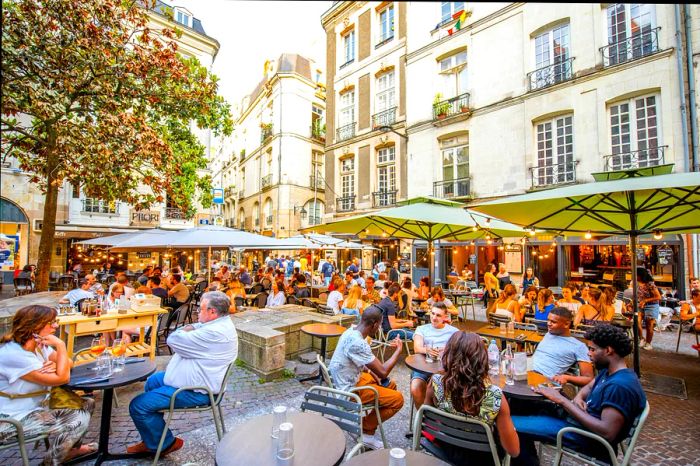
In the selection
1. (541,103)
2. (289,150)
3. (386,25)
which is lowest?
(541,103)

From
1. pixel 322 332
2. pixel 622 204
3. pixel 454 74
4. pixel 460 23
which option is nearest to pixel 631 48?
pixel 454 74

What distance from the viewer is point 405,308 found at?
7.83 m

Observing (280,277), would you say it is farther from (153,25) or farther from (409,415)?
(153,25)

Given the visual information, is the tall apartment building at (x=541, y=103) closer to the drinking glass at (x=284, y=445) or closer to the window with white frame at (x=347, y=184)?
the window with white frame at (x=347, y=184)

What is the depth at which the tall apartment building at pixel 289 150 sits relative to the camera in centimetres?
2736

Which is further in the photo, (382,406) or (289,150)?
(289,150)

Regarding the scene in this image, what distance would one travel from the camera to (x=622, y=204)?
5.36 meters

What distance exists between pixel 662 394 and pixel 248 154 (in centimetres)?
3565

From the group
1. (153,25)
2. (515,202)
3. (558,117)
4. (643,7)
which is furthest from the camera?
(153,25)

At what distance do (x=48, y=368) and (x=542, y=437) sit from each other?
4.51 meters

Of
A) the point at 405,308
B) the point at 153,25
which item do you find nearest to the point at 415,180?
the point at 405,308

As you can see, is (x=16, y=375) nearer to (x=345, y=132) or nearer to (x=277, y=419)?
(x=277, y=419)

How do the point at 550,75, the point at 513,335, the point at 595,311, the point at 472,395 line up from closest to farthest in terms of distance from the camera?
the point at 472,395 → the point at 513,335 → the point at 595,311 → the point at 550,75

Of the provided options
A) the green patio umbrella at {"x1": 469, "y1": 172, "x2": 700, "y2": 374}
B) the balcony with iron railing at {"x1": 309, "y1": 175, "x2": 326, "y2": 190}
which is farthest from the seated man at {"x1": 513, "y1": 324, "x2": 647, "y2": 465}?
the balcony with iron railing at {"x1": 309, "y1": 175, "x2": 326, "y2": 190}
